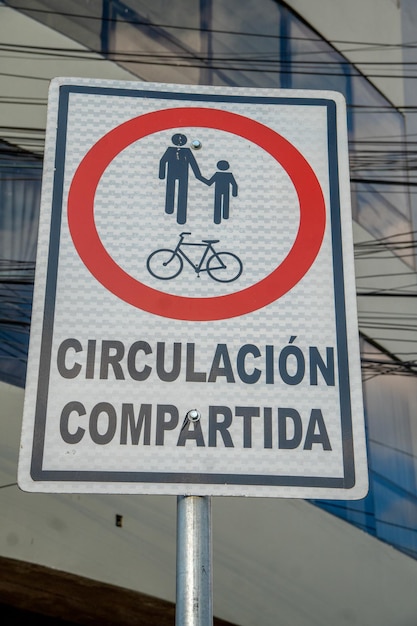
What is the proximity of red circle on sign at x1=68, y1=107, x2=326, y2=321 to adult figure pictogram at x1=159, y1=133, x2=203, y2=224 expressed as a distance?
0.20ft

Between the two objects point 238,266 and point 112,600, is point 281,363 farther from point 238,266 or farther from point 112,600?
point 112,600

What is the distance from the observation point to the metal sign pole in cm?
159

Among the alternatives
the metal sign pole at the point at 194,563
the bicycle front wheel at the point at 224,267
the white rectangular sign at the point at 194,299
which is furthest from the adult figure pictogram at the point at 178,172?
the metal sign pole at the point at 194,563

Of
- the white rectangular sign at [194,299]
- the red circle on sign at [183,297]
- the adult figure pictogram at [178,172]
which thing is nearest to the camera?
the white rectangular sign at [194,299]

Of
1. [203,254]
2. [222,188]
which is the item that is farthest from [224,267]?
Answer: [222,188]

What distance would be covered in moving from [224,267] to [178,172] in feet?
0.92

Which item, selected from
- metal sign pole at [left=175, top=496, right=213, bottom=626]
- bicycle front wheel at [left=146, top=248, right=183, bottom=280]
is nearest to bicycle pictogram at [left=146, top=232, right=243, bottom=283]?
bicycle front wheel at [left=146, top=248, right=183, bottom=280]

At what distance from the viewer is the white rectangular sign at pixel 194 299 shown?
5.81 feet

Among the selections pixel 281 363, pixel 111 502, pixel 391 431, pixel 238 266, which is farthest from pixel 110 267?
pixel 391 431

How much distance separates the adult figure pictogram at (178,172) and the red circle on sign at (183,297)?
61mm

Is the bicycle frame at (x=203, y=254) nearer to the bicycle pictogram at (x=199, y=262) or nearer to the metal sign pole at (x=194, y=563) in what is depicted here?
the bicycle pictogram at (x=199, y=262)

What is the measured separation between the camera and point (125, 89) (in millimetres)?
2176

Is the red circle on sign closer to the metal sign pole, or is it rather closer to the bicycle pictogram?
the bicycle pictogram

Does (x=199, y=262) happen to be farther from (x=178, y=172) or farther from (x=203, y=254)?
(x=178, y=172)
